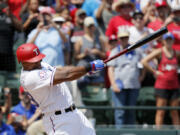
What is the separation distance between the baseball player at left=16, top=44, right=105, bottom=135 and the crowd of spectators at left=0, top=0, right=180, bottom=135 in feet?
5.80

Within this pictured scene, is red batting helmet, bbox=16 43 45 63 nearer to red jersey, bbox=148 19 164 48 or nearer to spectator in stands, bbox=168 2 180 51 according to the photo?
red jersey, bbox=148 19 164 48

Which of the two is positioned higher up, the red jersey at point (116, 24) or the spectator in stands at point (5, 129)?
the red jersey at point (116, 24)

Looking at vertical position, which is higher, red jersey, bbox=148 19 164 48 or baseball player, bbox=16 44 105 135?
red jersey, bbox=148 19 164 48

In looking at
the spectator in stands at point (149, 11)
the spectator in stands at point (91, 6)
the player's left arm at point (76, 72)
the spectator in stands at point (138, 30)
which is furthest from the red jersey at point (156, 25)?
the player's left arm at point (76, 72)

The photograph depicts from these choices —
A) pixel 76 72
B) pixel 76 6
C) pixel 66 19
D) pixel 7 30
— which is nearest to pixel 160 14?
pixel 66 19

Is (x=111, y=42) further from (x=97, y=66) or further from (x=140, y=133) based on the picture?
(x=97, y=66)

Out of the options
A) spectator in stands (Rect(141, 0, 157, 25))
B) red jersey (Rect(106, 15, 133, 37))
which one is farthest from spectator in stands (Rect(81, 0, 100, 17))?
spectator in stands (Rect(141, 0, 157, 25))

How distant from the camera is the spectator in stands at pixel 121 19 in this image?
8.13 m

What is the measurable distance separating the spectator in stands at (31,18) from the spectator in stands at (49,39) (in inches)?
12.0

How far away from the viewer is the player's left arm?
4.92m

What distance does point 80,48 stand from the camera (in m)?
8.05

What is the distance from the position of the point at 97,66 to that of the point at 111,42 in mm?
3154

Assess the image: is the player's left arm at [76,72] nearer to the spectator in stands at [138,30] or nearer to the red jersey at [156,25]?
the spectator in stands at [138,30]

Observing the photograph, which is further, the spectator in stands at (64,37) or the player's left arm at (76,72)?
the spectator in stands at (64,37)
